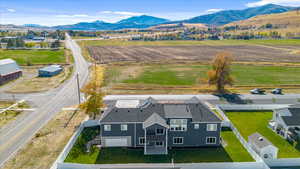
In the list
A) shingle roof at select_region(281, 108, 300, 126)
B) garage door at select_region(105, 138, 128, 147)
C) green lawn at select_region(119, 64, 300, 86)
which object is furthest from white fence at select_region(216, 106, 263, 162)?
green lawn at select_region(119, 64, 300, 86)

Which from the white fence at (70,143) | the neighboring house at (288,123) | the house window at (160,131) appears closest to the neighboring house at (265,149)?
the neighboring house at (288,123)

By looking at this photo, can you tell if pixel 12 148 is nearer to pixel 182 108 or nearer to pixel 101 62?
pixel 182 108

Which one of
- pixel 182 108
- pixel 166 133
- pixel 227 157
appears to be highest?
pixel 182 108

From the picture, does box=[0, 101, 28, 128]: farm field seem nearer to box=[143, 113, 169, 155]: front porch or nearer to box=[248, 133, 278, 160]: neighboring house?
box=[143, 113, 169, 155]: front porch

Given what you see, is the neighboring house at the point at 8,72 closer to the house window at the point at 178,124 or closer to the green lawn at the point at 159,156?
the green lawn at the point at 159,156

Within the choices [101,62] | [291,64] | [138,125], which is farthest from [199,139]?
[291,64]

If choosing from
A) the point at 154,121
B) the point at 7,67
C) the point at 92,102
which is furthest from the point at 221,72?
the point at 7,67
